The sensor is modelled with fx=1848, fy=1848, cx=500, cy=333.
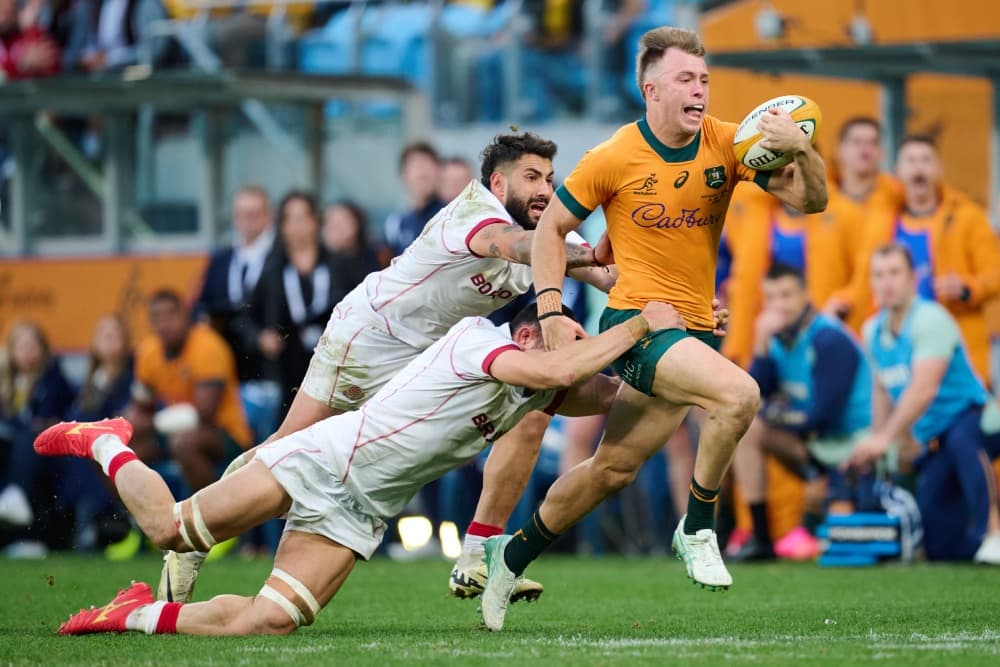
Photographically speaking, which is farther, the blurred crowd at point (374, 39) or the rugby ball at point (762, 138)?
the blurred crowd at point (374, 39)

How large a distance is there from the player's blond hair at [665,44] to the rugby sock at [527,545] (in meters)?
1.91

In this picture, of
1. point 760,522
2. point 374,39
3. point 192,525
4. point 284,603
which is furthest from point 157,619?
point 374,39

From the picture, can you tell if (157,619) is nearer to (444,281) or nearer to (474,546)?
(474,546)

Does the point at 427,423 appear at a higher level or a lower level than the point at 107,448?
higher

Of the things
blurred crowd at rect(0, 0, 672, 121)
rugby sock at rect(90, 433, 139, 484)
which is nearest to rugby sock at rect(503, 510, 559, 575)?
rugby sock at rect(90, 433, 139, 484)

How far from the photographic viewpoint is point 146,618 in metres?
7.44

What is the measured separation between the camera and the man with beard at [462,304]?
8.27 meters

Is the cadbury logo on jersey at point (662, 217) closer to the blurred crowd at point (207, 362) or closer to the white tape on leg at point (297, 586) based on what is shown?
the white tape on leg at point (297, 586)

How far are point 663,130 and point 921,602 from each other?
274 cm

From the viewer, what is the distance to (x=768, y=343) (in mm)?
12797

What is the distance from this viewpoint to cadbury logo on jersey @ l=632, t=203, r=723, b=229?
7723mm

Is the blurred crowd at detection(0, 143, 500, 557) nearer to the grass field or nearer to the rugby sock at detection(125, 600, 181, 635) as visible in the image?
the grass field

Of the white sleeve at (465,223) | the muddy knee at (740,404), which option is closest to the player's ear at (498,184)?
the white sleeve at (465,223)

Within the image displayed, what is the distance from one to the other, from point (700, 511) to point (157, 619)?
224cm
